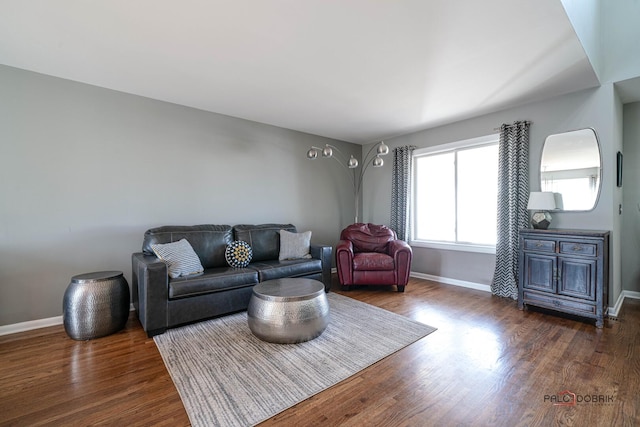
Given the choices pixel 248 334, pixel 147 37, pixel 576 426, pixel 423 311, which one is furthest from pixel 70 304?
pixel 576 426

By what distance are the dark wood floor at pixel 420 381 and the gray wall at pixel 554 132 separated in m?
1.13

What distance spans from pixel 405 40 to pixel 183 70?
2080 millimetres

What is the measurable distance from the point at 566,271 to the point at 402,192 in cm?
247

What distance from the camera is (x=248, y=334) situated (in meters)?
2.54

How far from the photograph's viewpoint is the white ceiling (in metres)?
1.87

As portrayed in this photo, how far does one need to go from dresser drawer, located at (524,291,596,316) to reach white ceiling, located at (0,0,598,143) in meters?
2.37

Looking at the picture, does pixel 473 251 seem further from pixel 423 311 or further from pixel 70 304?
pixel 70 304

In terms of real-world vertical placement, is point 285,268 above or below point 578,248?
below

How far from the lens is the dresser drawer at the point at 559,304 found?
108 inches

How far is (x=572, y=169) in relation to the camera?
10.6ft

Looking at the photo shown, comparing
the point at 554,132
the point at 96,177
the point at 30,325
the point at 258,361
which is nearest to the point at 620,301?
the point at 554,132

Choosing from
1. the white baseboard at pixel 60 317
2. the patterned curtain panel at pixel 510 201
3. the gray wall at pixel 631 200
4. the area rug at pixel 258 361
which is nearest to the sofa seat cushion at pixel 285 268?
the area rug at pixel 258 361

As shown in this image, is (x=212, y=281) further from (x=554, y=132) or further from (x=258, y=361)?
(x=554, y=132)

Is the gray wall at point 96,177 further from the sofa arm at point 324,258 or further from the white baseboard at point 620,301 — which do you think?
the white baseboard at point 620,301
